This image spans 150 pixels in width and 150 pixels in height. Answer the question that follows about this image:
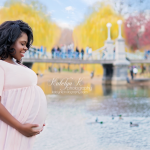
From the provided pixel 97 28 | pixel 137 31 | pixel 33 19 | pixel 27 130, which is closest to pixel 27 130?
pixel 27 130

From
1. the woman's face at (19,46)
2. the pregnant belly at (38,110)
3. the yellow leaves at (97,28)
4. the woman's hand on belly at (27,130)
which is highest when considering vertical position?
the yellow leaves at (97,28)

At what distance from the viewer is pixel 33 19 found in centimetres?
2750

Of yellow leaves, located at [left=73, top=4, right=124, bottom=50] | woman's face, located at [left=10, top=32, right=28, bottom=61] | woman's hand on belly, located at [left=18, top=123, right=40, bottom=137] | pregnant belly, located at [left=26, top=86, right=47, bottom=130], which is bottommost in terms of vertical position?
woman's hand on belly, located at [left=18, top=123, right=40, bottom=137]

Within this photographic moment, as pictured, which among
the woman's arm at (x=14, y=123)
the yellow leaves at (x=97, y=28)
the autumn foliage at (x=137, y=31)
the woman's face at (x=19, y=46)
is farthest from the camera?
the autumn foliage at (x=137, y=31)

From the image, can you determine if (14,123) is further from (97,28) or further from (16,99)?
(97,28)

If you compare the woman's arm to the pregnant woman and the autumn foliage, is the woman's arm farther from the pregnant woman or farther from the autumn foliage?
the autumn foliage

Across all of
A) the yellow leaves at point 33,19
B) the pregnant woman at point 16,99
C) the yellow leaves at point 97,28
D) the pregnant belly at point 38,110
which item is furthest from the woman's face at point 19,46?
the yellow leaves at point 97,28

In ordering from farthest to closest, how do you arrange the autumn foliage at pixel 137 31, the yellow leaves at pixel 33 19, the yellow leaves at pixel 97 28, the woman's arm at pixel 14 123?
the autumn foliage at pixel 137 31 < the yellow leaves at pixel 97 28 < the yellow leaves at pixel 33 19 < the woman's arm at pixel 14 123

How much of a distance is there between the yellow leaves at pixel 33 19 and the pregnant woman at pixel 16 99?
2575cm

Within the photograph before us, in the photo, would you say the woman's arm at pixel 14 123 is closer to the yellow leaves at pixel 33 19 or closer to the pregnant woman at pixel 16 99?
the pregnant woman at pixel 16 99

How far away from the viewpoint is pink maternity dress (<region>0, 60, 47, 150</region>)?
1.63 metres

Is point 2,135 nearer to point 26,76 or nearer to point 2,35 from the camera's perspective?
point 26,76

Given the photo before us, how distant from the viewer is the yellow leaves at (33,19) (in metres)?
27.2

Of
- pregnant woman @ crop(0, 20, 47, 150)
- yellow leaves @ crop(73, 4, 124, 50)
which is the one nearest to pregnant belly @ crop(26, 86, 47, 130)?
pregnant woman @ crop(0, 20, 47, 150)
